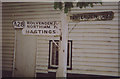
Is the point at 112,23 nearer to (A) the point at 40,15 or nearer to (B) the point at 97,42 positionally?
(B) the point at 97,42

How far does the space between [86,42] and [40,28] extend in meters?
2.28

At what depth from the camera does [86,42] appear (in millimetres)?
4785

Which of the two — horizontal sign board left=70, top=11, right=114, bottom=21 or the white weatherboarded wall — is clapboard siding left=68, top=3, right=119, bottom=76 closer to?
the white weatherboarded wall

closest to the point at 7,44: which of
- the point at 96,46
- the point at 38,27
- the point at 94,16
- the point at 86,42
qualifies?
the point at 38,27

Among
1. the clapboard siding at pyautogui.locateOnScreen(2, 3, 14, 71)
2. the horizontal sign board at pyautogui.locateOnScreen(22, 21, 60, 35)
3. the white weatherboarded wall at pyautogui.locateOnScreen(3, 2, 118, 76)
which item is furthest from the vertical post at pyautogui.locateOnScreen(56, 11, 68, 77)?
the clapboard siding at pyautogui.locateOnScreen(2, 3, 14, 71)

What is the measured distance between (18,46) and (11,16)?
4.39 feet

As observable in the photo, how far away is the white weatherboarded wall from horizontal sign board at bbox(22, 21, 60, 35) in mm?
1920

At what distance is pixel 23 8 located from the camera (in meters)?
5.25

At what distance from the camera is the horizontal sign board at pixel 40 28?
9.90ft

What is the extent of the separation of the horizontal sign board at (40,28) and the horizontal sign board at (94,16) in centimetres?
45

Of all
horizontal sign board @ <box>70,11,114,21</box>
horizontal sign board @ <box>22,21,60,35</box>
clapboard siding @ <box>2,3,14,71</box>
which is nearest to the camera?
horizontal sign board @ <box>70,11,114,21</box>

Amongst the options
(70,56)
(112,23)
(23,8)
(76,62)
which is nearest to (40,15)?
(23,8)

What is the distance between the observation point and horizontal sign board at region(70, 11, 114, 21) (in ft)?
9.30

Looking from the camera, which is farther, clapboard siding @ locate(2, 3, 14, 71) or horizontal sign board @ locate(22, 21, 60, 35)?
Result: clapboard siding @ locate(2, 3, 14, 71)
